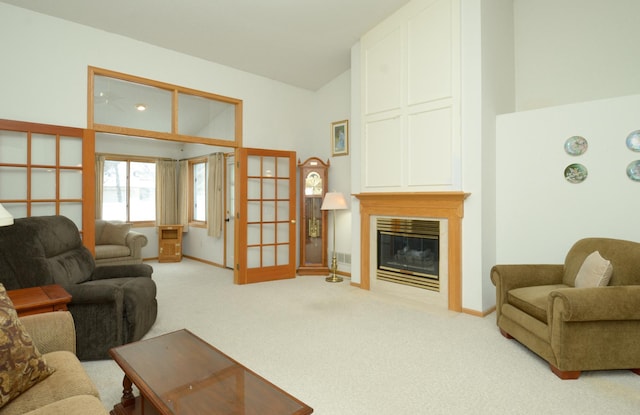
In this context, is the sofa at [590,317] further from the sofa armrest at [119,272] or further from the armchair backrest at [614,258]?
the sofa armrest at [119,272]

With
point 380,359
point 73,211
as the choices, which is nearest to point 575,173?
point 380,359

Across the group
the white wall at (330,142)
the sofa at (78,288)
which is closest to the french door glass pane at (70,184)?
the sofa at (78,288)

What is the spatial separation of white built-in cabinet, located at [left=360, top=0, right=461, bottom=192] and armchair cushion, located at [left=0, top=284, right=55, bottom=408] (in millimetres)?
3755

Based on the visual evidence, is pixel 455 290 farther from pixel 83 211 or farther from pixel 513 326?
pixel 83 211

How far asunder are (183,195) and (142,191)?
87 cm

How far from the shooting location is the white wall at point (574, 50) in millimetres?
3693

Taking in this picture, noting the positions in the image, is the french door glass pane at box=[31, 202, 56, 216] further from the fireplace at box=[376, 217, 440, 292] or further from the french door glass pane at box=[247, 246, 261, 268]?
the fireplace at box=[376, 217, 440, 292]

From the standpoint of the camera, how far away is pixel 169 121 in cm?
458

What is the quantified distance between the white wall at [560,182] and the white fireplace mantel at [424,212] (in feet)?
1.99

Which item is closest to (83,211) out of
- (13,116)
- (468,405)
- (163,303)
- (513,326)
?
(13,116)

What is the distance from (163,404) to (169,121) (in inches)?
155

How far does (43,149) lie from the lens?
3.63 meters

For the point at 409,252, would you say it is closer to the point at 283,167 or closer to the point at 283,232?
the point at 283,232

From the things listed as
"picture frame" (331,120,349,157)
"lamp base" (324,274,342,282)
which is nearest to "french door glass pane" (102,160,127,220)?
"picture frame" (331,120,349,157)
